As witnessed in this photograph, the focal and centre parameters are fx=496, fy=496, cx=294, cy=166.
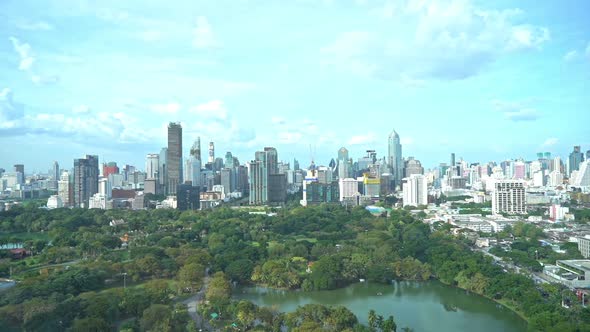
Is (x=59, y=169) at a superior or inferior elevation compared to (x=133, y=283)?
superior

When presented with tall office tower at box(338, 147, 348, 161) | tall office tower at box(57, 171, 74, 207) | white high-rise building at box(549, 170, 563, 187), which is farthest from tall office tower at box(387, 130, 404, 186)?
tall office tower at box(57, 171, 74, 207)

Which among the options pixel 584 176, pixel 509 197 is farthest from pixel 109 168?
pixel 584 176

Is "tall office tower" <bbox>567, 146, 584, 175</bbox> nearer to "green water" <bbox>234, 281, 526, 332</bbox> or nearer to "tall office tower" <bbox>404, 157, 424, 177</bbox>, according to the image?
"tall office tower" <bbox>404, 157, 424, 177</bbox>

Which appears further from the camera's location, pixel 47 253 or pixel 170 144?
pixel 170 144

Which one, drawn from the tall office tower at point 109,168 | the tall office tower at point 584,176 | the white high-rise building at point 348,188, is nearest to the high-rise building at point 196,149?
the tall office tower at point 109,168

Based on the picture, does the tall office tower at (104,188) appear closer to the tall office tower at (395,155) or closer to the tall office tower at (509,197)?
the tall office tower at (509,197)

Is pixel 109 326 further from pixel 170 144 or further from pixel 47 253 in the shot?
pixel 170 144

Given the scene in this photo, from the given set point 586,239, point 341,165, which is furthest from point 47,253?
point 341,165
